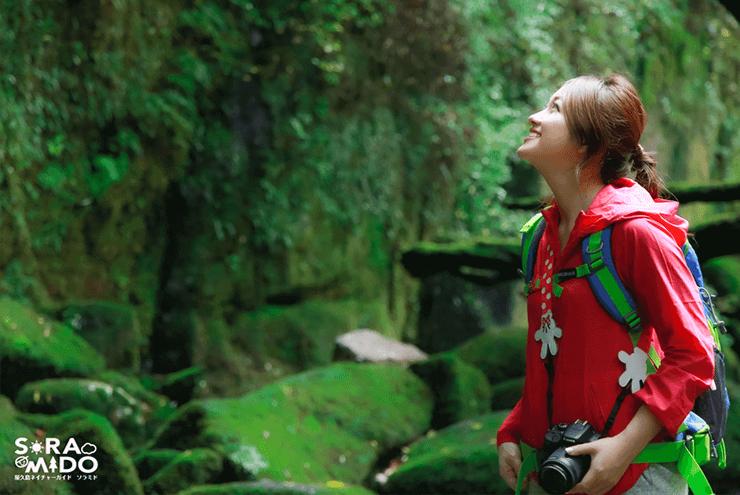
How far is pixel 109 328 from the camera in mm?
7512

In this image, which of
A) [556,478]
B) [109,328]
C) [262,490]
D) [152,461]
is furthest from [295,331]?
[556,478]

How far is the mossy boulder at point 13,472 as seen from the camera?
400 centimetres

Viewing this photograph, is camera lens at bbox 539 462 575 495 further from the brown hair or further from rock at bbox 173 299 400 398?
rock at bbox 173 299 400 398

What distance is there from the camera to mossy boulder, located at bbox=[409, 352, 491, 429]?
712 centimetres

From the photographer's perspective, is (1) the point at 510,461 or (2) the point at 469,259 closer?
(1) the point at 510,461

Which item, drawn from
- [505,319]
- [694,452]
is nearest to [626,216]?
[694,452]

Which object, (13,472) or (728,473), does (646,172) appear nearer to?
(13,472)

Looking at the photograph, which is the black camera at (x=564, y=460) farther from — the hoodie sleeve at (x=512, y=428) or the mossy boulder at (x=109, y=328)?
the mossy boulder at (x=109, y=328)

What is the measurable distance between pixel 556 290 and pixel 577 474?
1.44 feet

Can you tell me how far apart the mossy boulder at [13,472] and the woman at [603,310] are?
2512 mm

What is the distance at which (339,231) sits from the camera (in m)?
9.96

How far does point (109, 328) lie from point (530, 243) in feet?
18.7

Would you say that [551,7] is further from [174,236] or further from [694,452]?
[694,452]

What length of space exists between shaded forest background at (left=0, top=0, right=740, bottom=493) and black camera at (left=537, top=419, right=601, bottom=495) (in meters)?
4.03
